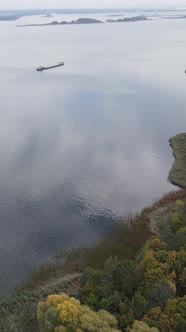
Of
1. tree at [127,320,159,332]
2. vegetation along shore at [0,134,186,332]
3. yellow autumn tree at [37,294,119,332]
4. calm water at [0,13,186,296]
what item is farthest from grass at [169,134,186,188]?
yellow autumn tree at [37,294,119,332]

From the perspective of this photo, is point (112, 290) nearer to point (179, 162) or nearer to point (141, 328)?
point (141, 328)

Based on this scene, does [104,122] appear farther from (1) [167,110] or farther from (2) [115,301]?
(2) [115,301]

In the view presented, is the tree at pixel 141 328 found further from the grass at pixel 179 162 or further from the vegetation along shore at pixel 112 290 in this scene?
the grass at pixel 179 162

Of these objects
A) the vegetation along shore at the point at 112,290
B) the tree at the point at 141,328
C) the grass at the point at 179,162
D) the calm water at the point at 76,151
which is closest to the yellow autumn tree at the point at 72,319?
the vegetation along shore at the point at 112,290

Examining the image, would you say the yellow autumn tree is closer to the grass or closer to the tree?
the tree

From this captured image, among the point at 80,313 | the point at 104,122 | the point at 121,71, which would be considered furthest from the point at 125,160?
the point at 121,71

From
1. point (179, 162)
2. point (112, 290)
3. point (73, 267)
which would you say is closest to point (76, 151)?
point (179, 162)
